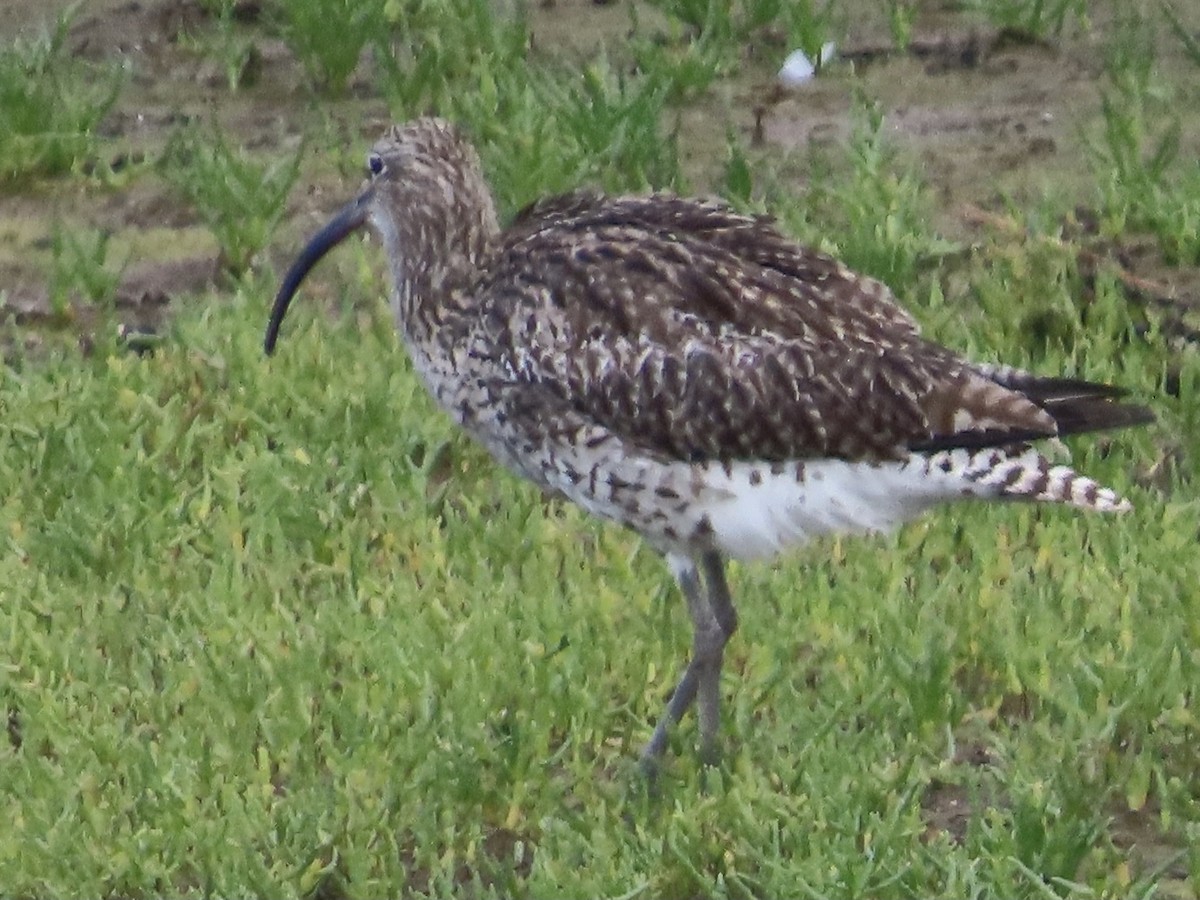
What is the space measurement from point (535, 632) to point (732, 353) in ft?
2.91

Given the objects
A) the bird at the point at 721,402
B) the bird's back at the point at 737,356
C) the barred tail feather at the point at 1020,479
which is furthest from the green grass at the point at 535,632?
the bird's back at the point at 737,356

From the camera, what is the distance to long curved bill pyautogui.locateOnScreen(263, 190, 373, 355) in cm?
682

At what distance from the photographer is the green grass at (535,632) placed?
18.0ft

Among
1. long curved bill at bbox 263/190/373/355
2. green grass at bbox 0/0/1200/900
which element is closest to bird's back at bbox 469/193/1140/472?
green grass at bbox 0/0/1200/900

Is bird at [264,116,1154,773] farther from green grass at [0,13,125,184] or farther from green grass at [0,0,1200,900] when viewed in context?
green grass at [0,13,125,184]

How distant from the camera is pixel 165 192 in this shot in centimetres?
882

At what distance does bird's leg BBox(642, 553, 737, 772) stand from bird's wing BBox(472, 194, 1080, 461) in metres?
0.34

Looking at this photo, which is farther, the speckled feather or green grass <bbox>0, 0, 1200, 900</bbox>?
the speckled feather

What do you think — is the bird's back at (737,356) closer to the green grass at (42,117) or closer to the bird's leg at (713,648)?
the bird's leg at (713,648)

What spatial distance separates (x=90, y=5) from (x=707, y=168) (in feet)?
8.67

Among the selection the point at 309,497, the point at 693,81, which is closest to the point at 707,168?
the point at 693,81

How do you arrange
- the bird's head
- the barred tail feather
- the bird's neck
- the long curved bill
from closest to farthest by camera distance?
the barred tail feather, the bird's neck, the bird's head, the long curved bill

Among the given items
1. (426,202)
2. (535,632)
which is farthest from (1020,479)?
(426,202)

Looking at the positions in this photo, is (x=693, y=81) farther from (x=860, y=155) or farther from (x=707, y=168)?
(x=860, y=155)
